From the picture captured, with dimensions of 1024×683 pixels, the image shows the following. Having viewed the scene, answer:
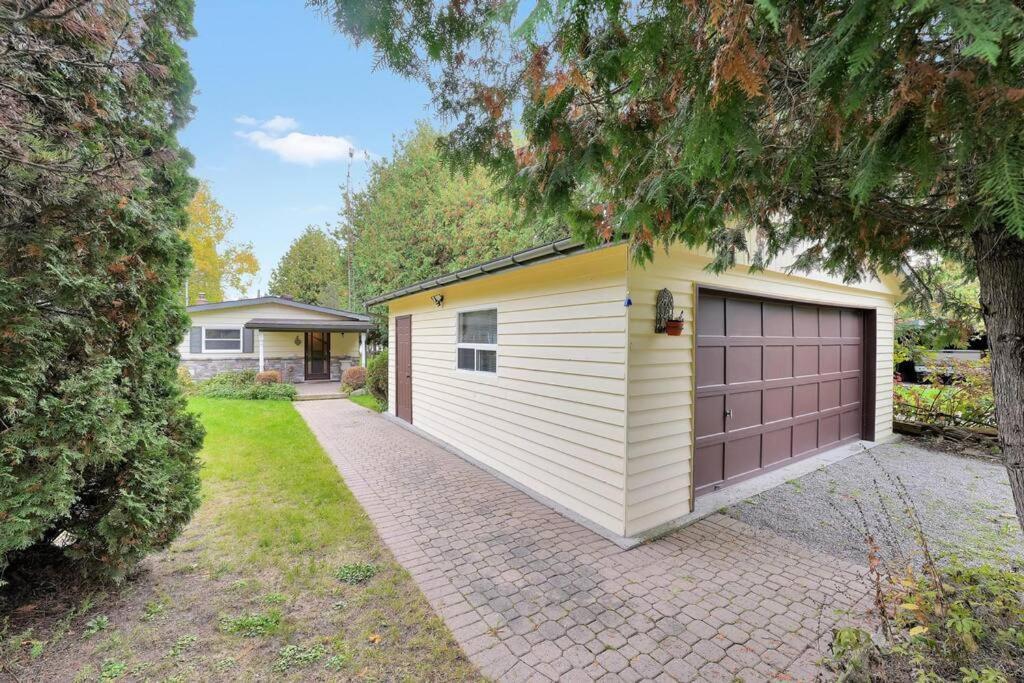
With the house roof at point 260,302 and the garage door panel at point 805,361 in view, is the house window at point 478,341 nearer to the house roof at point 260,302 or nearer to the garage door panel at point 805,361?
the garage door panel at point 805,361

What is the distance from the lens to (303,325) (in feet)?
51.3

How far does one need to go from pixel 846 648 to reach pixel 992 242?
2.12 metres

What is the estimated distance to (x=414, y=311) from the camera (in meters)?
8.76

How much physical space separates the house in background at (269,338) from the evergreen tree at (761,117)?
15.4 meters

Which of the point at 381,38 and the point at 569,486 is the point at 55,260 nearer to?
the point at 381,38

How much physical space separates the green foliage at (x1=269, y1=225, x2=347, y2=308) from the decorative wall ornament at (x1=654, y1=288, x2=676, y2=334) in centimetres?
2750

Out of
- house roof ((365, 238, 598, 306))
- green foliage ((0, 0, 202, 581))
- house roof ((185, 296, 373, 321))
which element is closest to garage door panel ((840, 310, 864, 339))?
house roof ((365, 238, 598, 306))

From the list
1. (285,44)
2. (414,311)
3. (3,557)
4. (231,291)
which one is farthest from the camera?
(231,291)

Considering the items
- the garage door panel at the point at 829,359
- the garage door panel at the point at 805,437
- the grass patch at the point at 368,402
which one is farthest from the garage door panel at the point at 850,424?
the grass patch at the point at 368,402

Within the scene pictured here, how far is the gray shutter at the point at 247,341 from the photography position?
625 inches

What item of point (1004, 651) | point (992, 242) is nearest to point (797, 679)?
point (1004, 651)

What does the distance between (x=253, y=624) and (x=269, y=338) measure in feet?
51.3

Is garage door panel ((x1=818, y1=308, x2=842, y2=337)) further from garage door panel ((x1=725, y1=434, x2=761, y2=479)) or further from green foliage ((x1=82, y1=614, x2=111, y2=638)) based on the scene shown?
green foliage ((x1=82, y1=614, x2=111, y2=638))

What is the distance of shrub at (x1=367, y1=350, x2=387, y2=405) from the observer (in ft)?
37.6
